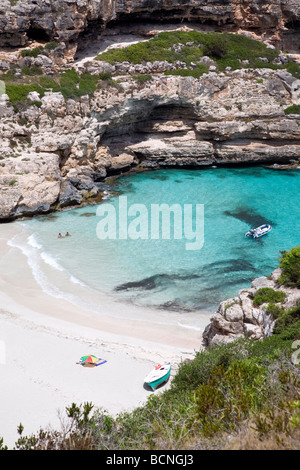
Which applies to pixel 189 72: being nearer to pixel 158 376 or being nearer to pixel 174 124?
pixel 174 124

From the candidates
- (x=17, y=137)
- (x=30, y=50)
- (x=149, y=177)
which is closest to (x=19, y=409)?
(x=17, y=137)

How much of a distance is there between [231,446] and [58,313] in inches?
627

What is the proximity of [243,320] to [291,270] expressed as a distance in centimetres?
356

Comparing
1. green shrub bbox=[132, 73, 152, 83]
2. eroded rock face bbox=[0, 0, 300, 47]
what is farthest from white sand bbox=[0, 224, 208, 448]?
green shrub bbox=[132, 73, 152, 83]

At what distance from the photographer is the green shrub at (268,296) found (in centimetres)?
2097

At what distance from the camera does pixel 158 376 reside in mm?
18484

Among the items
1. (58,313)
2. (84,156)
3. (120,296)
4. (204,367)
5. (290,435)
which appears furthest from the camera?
(84,156)

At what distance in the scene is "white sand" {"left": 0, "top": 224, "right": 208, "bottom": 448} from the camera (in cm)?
1706

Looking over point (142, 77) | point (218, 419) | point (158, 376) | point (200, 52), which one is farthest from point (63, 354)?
point (200, 52)

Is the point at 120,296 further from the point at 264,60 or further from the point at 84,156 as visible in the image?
the point at 264,60

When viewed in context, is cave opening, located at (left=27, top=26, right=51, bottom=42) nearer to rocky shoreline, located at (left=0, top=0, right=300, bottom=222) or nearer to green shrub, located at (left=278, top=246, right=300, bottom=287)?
rocky shoreline, located at (left=0, top=0, right=300, bottom=222)

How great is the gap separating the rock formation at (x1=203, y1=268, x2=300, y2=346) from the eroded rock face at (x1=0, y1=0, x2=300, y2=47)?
36.4 metres

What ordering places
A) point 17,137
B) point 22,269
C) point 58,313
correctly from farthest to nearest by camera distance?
point 17,137 < point 22,269 < point 58,313

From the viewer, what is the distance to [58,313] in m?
24.9
